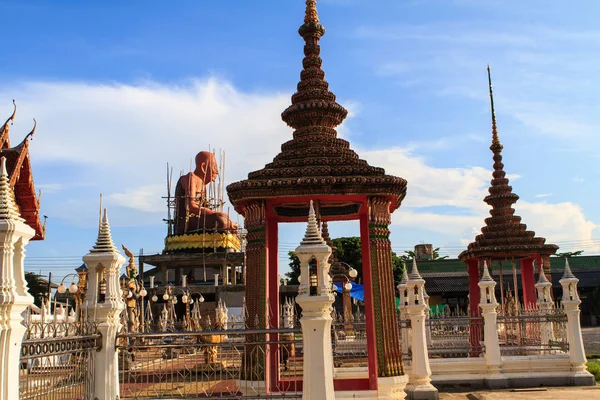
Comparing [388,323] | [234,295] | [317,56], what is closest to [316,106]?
[317,56]

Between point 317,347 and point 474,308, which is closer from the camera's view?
point 317,347

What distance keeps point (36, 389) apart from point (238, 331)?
9.29 feet

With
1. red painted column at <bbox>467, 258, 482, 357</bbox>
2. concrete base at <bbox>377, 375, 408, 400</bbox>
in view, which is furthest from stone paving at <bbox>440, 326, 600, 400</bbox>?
concrete base at <bbox>377, 375, 408, 400</bbox>

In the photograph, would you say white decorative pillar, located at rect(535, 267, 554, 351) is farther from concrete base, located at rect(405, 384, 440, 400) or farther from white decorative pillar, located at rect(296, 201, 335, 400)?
white decorative pillar, located at rect(296, 201, 335, 400)

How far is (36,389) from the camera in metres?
7.99

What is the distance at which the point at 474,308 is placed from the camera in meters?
24.8

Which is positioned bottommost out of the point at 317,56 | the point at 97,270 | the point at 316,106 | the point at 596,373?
the point at 596,373

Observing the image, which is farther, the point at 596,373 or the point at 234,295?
the point at 234,295

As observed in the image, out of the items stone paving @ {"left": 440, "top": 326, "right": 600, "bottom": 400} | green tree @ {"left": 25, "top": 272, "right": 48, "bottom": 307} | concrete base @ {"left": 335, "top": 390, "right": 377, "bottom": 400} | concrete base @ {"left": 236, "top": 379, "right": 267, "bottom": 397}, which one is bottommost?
stone paving @ {"left": 440, "top": 326, "right": 600, "bottom": 400}

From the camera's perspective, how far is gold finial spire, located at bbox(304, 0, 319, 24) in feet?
50.3

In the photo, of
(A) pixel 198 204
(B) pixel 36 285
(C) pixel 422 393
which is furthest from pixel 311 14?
(A) pixel 198 204

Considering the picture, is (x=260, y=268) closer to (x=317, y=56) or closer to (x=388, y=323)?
(x=388, y=323)

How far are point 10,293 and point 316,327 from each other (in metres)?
4.13

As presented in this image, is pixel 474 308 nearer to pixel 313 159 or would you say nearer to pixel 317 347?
pixel 313 159
